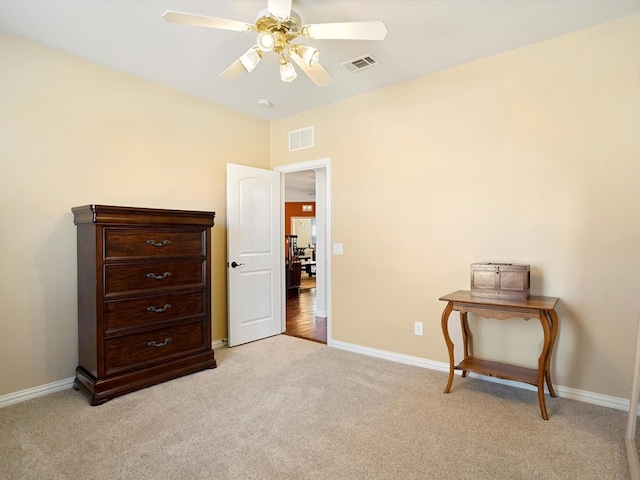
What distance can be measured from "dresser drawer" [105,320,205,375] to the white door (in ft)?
2.43

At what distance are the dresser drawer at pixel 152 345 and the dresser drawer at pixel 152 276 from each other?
37 cm

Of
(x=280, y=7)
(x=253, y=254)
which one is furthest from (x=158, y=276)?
(x=280, y=7)

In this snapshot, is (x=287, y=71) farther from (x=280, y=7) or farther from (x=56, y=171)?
(x=56, y=171)

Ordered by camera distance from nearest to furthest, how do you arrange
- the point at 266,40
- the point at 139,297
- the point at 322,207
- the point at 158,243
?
the point at 266,40 < the point at 139,297 < the point at 158,243 < the point at 322,207

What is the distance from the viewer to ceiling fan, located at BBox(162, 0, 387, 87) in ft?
6.01

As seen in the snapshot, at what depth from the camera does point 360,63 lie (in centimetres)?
292

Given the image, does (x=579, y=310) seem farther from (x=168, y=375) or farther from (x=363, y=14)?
(x=168, y=375)

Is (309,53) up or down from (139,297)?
up

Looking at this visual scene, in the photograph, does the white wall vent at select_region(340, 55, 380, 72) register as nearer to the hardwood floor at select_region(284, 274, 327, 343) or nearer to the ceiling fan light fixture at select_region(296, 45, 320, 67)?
the ceiling fan light fixture at select_region(296, 45, 320, 67)

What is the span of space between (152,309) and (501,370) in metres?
2.76

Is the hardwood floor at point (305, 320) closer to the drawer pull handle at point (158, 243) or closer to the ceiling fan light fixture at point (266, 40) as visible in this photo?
the drawer pull handle at point (158, 243)

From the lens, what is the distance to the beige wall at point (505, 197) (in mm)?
2387

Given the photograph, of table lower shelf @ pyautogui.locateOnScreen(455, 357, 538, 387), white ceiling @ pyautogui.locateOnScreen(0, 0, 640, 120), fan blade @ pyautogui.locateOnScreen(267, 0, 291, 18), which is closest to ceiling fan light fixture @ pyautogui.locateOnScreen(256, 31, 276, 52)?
fan blade @ pyautogui.locateOnScreen(267, 0, 291, 18)

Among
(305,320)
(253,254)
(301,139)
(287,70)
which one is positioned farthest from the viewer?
(305,320)
